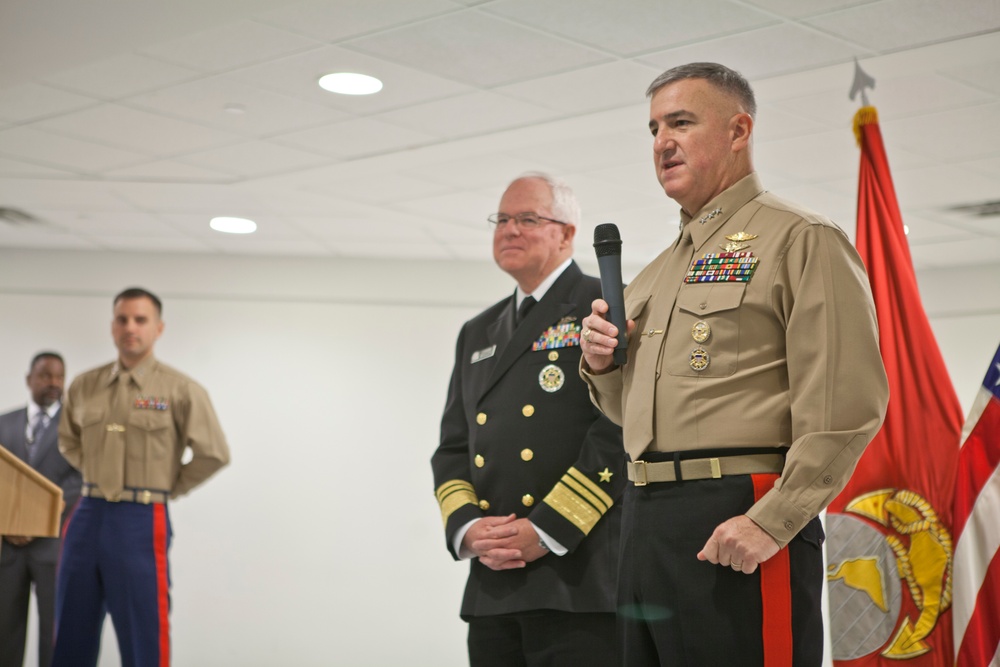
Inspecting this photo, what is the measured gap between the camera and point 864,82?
3.24 meters

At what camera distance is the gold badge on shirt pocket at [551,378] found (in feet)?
8.36

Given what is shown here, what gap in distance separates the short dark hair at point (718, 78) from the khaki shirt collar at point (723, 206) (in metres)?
0.12

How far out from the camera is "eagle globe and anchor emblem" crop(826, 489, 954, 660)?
249 cm

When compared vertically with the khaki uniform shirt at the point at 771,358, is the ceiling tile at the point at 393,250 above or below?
above

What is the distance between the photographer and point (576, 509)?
7.84ft

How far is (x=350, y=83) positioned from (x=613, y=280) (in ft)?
8.60

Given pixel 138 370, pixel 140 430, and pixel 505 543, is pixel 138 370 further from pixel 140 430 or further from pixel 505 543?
pixel 505 543

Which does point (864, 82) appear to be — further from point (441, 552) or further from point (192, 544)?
point (192, 544)

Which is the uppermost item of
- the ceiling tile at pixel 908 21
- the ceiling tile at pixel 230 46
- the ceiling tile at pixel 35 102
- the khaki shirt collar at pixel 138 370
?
the ceiling tile at pixel 35 102

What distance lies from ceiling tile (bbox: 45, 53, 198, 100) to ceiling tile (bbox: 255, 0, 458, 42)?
69 centimetres

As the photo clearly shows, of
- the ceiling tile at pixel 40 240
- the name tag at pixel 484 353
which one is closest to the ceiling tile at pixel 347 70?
the name tag at pixel 484 353

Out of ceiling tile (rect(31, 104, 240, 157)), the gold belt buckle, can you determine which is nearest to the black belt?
ceiling tile (rect(31, 104, 240, 157))

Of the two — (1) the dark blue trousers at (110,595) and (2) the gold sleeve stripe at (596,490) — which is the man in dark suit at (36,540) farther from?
(2) the gold sleeve stripe at (596,490)

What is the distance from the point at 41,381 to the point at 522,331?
4687 millimetres
